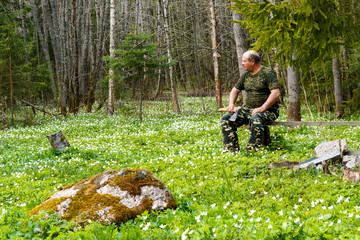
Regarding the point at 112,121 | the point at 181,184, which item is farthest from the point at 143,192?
the point at 112,121

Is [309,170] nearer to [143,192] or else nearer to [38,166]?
[143,192]

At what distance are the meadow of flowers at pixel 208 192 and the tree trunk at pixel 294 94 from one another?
1.82 feet

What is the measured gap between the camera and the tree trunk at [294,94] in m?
10.6

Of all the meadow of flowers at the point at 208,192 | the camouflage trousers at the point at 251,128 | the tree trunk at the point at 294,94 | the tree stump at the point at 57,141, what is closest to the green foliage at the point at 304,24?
the camouflage trousers at the point at 251,128

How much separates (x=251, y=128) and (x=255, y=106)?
76 centimetres

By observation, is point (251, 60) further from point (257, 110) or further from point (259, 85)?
point (257, 110)

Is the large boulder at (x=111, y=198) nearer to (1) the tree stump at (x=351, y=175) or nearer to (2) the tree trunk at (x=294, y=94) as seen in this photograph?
(1) the tree stump at (x=351, y=175)

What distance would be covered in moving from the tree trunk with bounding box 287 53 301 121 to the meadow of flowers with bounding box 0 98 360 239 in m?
0.55

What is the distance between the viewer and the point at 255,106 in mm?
7742

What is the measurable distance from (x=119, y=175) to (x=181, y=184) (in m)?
1.38

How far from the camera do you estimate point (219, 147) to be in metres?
8.65

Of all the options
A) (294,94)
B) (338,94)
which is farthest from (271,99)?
(338,94)

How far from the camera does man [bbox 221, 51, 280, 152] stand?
23.8 feet

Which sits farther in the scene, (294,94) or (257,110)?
(294,94)
